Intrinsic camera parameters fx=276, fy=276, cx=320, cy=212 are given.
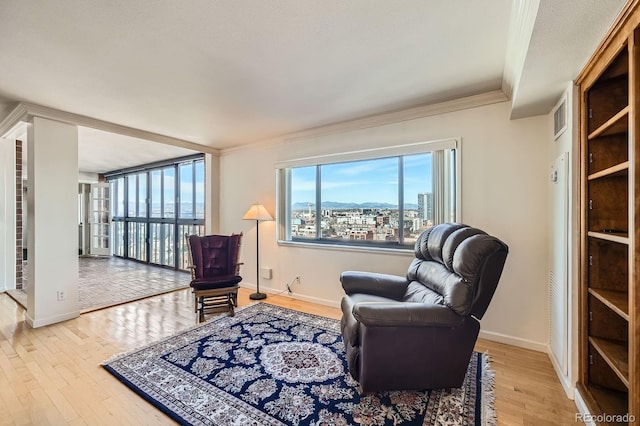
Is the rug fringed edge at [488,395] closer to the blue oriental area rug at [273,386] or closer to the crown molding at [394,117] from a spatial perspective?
the blue oriental area rug at [273,386]

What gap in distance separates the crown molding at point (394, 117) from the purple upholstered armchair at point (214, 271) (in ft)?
5.32

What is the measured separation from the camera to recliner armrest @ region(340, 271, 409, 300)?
254 centimetres

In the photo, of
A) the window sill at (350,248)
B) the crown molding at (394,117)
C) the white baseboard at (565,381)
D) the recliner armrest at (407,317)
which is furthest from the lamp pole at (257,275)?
the white baseboard at (565,381)

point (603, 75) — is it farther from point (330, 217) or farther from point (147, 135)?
point (147, 135)

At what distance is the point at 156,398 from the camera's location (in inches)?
72.1

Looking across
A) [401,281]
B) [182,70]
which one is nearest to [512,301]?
[401,281]

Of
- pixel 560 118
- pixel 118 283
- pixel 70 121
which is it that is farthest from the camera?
pixel 118 283

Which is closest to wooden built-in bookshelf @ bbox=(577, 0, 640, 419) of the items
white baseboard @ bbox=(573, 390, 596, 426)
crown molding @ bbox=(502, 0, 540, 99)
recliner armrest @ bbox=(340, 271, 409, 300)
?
white baseboard @ bbox=(573, 390, 596, 426)

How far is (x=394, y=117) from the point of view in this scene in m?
3.22

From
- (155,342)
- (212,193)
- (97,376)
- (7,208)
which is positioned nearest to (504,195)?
(155,342)

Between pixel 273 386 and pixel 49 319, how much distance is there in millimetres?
2897

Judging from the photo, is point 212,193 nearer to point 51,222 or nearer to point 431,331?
point 51,222

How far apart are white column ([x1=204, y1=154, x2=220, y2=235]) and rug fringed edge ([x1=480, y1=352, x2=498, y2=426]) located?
4.28 metres

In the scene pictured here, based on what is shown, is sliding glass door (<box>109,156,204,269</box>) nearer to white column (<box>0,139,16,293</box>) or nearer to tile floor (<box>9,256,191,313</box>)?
tile floor (<box>9,256,191,313</box>)
